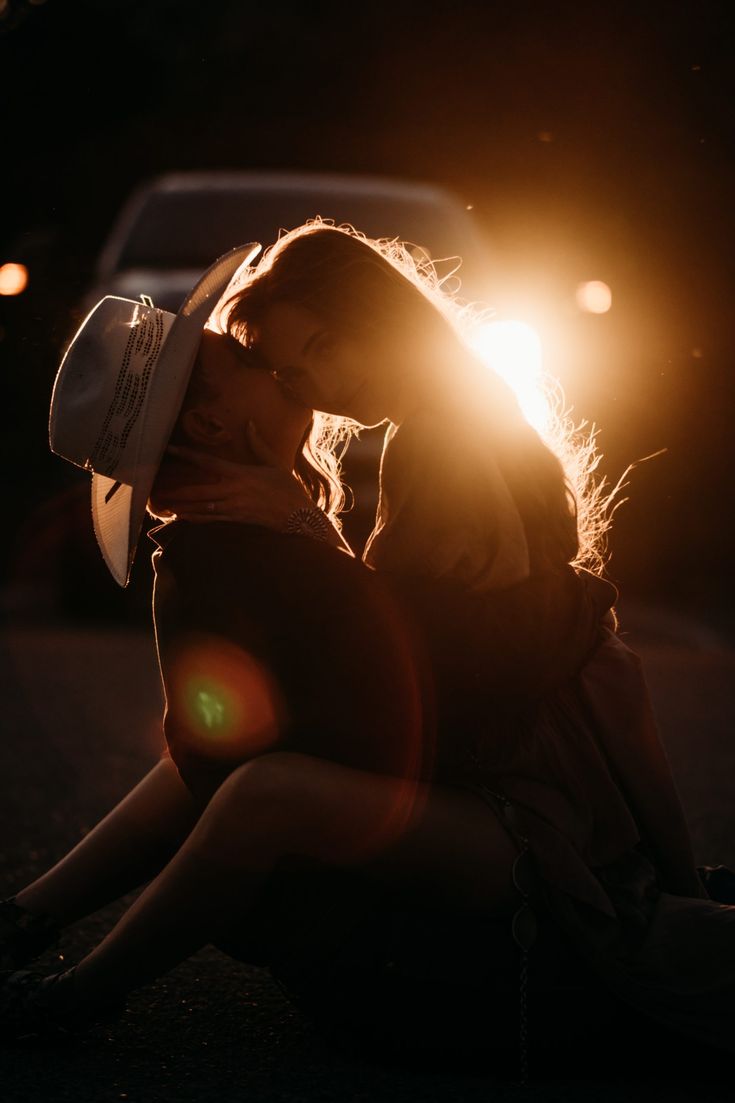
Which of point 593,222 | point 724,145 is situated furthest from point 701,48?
point 593,222

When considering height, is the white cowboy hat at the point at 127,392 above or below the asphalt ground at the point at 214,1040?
above

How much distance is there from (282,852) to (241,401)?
2.33ft

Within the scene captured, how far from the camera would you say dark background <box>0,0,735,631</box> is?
25.2 feet

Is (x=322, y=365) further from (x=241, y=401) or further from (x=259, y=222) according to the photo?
(x=259, y=222)

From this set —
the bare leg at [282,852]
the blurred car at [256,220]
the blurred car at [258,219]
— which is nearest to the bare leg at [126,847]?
the bare leg at [282,852]

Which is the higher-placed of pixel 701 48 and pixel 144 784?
pixel 701 48

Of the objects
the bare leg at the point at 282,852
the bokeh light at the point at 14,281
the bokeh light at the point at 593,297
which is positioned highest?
the bokeh light at the point at 593,297

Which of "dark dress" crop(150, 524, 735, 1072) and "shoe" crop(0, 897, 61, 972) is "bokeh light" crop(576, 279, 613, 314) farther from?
"shoe" crop(0, 897, 61, 972)

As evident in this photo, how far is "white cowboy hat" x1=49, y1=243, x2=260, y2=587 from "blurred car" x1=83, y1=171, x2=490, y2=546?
13.2 ft

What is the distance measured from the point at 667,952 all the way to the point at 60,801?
2.13 metres

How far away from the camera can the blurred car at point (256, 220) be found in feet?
22.1

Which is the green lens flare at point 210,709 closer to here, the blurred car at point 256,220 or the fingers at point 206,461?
the fingers at point 206,461

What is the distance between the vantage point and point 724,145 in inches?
427

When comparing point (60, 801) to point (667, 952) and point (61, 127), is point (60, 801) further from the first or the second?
point (61, 127)
